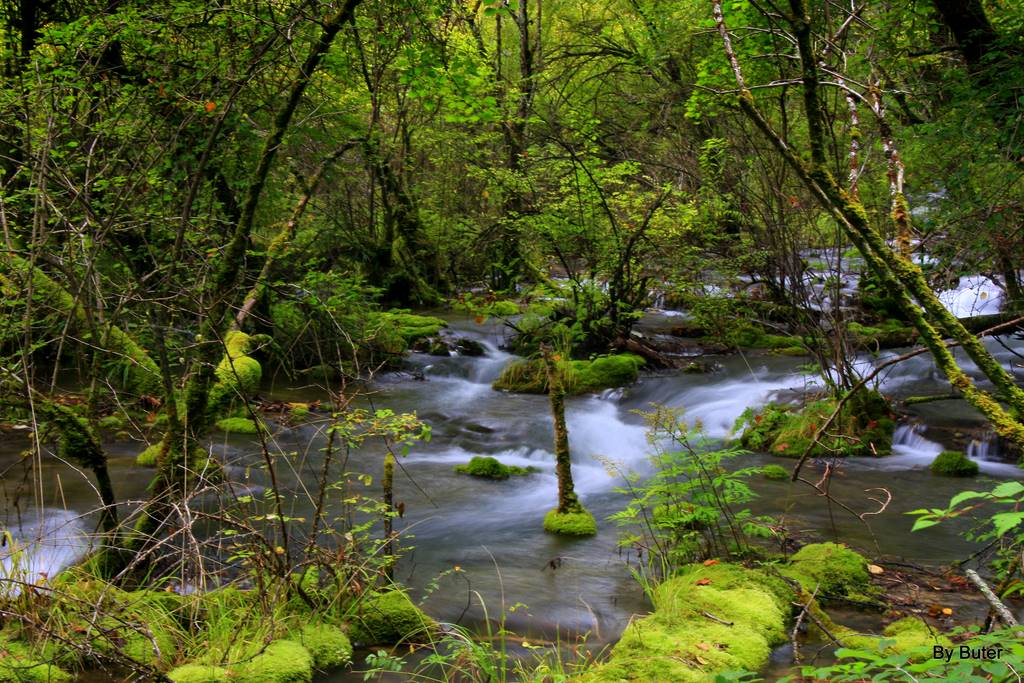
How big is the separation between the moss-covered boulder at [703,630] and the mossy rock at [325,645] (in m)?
1.53

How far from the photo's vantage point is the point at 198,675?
3680 mm

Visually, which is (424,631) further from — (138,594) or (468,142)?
(468,142)

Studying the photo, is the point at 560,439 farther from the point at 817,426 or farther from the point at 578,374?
the point at 578,374

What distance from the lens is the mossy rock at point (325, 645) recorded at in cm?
424

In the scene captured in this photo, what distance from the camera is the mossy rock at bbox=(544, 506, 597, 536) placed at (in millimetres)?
6754

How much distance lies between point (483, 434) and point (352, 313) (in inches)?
113

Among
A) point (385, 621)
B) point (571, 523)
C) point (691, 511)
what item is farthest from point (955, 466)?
point (385, 621)

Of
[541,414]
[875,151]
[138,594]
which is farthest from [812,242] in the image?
[138,594]

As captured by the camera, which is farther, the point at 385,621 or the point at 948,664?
the point at 385,621

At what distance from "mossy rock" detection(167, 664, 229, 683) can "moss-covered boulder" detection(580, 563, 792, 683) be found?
1.78 metres

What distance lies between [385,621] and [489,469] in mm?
4092

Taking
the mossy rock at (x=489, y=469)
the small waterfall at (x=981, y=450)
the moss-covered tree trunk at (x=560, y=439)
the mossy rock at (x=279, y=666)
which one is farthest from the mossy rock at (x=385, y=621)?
the small waterfall at (x=981, y=450)

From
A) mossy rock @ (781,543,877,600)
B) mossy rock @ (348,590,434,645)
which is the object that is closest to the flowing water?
mossy rock @ (781,543,877,600)

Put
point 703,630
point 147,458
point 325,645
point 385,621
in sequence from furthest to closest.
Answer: point 147,458, point 385,621, point 325,645, point 703,630
